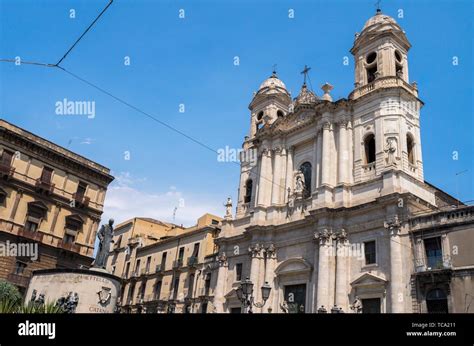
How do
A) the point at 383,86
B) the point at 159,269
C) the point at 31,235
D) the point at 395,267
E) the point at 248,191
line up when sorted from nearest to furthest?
1. the point at 395,267
2. the point at 383,86
3. the point at 31,235
4. the point at 248,191
5. the point at 159,269

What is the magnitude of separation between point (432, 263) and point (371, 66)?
1382cm

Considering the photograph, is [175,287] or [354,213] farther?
[175,287]

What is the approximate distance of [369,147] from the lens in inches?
998

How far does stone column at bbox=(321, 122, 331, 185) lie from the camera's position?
25.2 m

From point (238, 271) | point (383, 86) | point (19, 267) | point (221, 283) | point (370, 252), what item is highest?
point (383, 86)

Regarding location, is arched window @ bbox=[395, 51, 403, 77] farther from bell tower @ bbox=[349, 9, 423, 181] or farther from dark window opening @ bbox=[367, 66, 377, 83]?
dark window opening @ bbox=[367, 66, 377, 83]

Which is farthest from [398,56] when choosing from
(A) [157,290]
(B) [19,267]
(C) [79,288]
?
(B) [19,267]

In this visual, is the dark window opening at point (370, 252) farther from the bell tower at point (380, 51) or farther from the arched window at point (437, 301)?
the bell tower at point (380, 51)

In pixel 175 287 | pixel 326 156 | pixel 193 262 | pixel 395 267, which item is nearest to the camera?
pixel 395 267

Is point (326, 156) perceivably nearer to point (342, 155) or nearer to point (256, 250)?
point (342, 155)
